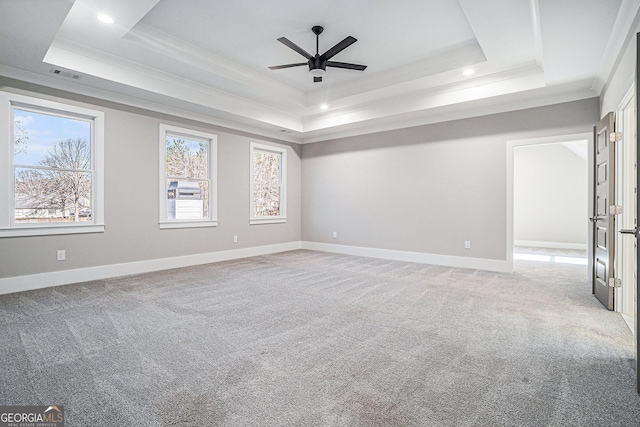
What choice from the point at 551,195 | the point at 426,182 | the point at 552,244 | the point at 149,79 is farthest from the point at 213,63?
the point at 552,244

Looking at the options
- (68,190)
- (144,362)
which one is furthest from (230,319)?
(68,190)

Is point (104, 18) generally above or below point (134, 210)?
above

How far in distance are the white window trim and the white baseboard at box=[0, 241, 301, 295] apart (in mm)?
541

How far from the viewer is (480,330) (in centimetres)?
272

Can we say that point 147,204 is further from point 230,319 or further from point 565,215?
point 565,215

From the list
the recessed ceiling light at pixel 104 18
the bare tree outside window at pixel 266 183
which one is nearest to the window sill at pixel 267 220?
the bare tree outside window at pixel 266 183

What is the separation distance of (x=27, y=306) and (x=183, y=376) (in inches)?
101

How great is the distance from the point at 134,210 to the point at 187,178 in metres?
1.05

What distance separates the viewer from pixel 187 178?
5.64 m

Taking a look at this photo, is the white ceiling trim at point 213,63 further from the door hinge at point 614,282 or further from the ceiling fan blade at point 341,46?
the door hinge at point 614,282

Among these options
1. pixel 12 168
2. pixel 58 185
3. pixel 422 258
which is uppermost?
pixel 12 168

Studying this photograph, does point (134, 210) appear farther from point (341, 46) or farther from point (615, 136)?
point (615, 136)

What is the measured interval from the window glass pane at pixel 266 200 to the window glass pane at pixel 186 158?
1239 millimetres

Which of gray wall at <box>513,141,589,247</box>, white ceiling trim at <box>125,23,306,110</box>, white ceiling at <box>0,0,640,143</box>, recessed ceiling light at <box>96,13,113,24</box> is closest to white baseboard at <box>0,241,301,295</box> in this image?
white ceiling at <box>0,0,640,143</box>
